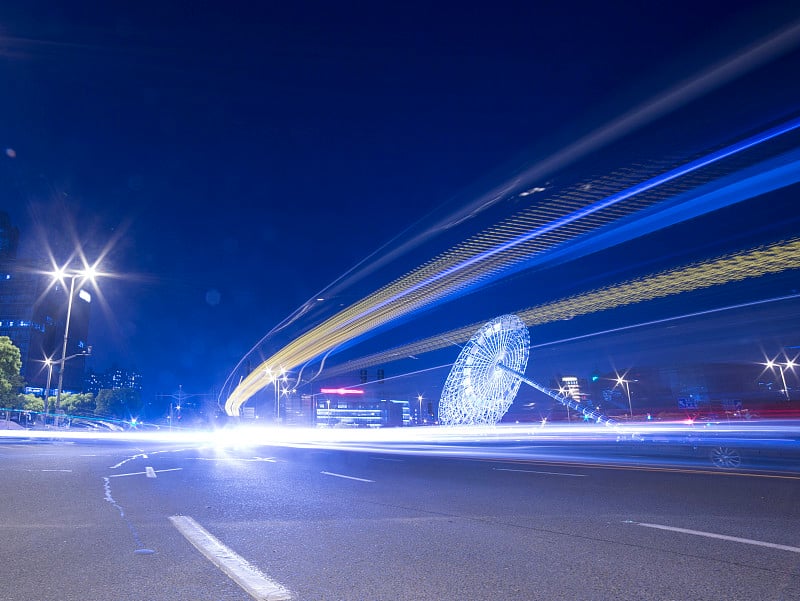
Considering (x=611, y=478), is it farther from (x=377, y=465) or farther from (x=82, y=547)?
(x=82, y=547)

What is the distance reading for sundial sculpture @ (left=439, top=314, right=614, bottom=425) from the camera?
1716 inches

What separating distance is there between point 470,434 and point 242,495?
32.1m

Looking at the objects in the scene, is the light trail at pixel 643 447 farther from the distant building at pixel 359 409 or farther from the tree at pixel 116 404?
the distant building at pixel 359 409

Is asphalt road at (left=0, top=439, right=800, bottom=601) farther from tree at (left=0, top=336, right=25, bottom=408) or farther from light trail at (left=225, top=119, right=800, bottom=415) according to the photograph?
tree at (left=0, top=336, right=25, bottom=408)

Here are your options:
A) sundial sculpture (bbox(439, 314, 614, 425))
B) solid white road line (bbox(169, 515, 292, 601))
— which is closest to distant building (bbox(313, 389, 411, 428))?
sundial sculpture (bbox(439, 314, 614, 425))

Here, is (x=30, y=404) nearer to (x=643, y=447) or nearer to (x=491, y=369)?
(x=491, y=369)

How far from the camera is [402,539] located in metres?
6.56

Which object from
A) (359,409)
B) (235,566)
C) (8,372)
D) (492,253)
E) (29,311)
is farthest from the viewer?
(359,409)

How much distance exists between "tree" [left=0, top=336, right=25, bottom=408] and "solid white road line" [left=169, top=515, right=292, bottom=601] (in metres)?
64.1

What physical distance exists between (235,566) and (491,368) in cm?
4086

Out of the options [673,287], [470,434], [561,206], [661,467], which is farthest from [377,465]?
[673,287]

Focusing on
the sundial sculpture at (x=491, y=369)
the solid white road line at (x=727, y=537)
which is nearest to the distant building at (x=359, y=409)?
the sundial sculpture at (x=491, y=369)

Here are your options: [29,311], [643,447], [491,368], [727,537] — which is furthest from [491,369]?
[29,311]

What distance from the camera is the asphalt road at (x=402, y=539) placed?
461 centimetres
